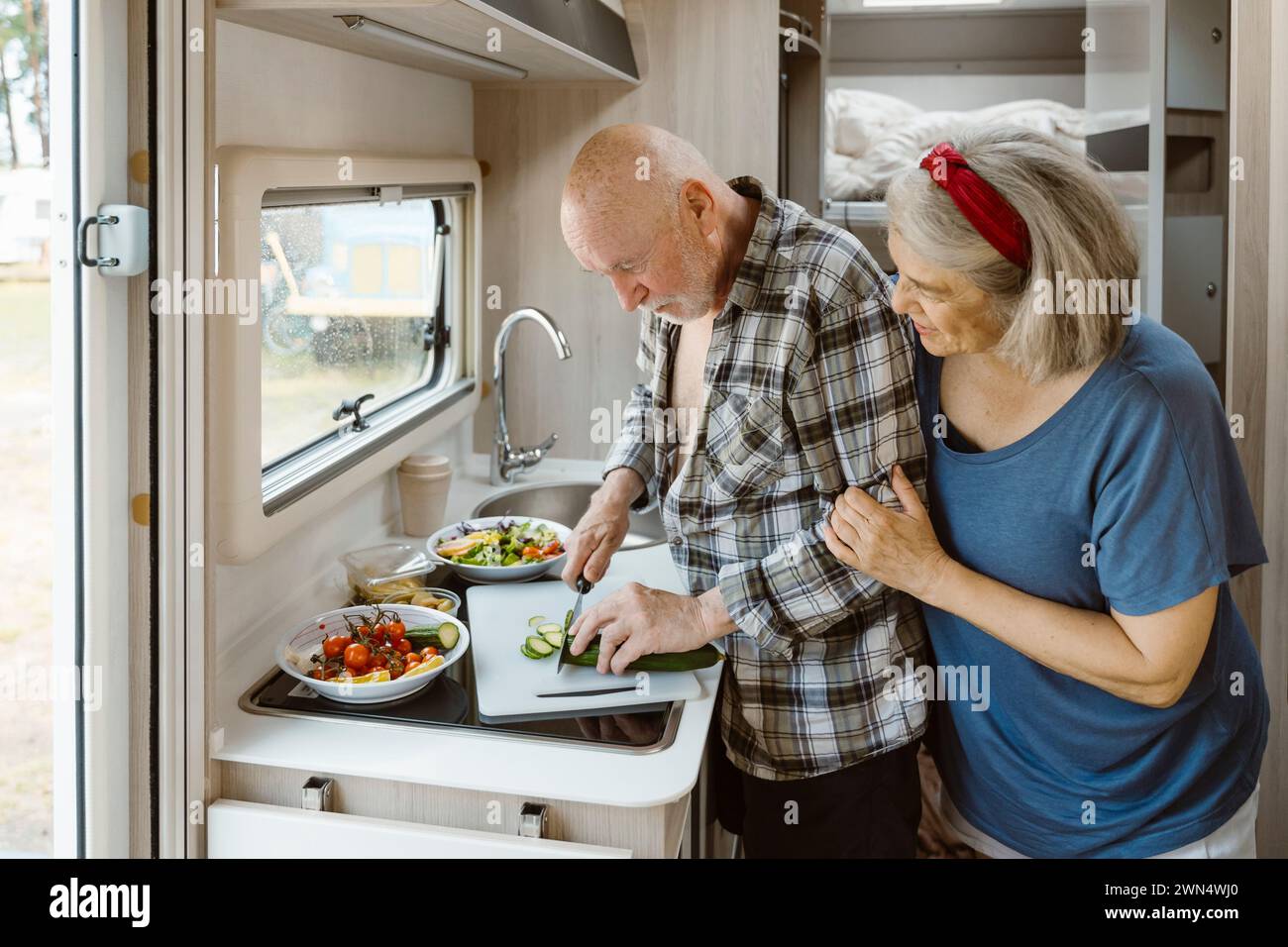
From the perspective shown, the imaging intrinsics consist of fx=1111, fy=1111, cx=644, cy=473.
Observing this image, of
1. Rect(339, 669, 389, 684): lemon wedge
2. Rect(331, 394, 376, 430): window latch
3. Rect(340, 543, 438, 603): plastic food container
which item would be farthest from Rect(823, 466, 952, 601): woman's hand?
Rect(331, 394, 376, 430): window latch

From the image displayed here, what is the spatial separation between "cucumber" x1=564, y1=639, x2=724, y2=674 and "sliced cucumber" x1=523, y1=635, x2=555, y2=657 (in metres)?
0.05

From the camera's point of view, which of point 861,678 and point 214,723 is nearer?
point 214,723

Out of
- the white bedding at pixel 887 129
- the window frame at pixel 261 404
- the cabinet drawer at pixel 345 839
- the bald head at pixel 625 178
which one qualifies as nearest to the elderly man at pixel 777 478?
the bald head at pixel 625 178

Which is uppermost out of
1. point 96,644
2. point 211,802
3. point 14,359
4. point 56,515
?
point 14,359

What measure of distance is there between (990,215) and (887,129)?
7.09ft

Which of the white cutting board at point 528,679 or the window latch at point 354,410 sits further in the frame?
the window latch at point 354,410

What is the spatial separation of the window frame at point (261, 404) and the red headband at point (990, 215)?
0.73 metres

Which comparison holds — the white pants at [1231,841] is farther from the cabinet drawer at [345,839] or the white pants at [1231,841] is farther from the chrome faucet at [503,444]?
the chrome faucet at [503,444]

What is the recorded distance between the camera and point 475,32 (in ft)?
4.52

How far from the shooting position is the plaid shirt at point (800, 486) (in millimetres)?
1235
